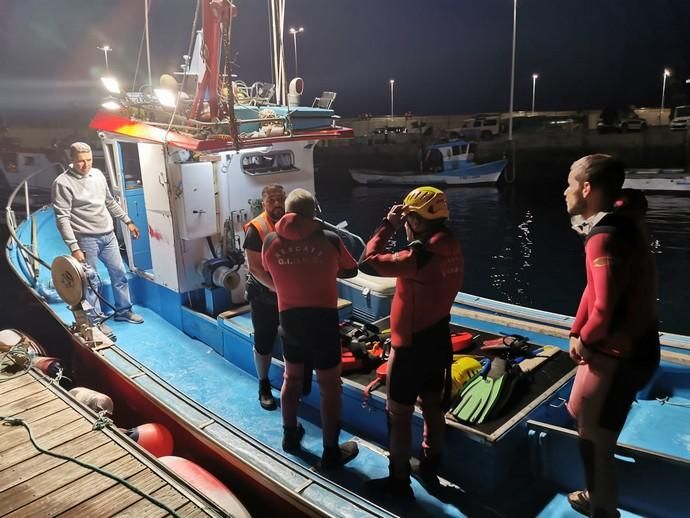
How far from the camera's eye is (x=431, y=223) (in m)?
2.98

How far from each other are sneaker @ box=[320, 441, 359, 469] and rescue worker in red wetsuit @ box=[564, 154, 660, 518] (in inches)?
65.1

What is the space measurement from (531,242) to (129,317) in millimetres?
14148

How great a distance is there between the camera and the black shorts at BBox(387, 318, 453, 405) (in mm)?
3010

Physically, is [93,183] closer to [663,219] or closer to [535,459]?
[535,459]

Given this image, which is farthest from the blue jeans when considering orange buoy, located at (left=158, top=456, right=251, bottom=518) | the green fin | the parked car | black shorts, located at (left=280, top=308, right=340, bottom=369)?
the parked car

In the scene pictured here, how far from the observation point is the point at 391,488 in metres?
3.23

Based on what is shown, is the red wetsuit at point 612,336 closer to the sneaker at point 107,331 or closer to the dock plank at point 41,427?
the dock plank at point 41,427

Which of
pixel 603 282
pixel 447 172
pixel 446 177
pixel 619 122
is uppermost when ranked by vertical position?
pixel 619 122

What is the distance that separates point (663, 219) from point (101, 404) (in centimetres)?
2052

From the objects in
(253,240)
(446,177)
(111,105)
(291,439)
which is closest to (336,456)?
(291,439)

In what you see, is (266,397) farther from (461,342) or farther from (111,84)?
(111,84)

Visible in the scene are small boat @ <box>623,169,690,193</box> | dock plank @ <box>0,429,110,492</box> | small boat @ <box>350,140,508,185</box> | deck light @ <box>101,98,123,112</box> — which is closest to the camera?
dock plank @ <box>0,429,110,492</box>

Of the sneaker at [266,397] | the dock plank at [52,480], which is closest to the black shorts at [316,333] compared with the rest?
the sneaker at [266,397]

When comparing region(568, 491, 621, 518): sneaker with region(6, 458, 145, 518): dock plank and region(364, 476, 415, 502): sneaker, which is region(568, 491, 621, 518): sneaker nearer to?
region(364, 476, 415, 502): sneaker
